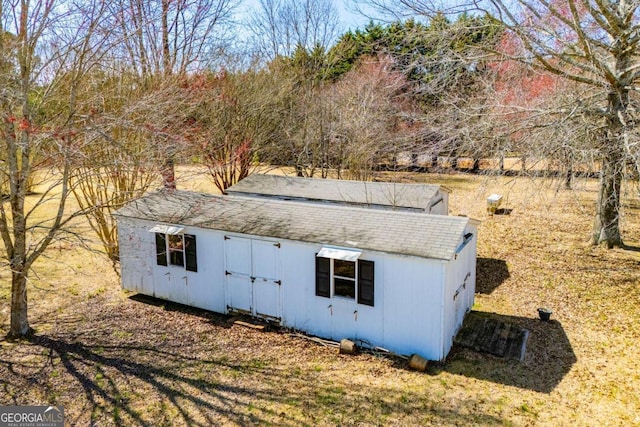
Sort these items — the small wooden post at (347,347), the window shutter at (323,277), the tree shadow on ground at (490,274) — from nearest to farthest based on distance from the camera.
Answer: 1. the small wooden post at (347,347)
2. the window shutter at (323,277)
3. the tree shadow on ground at (490,274)

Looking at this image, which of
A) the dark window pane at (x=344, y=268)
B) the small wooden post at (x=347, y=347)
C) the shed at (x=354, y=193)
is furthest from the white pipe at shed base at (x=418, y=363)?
the shed at (x=354, y=193)

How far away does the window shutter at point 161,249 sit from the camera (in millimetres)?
10531

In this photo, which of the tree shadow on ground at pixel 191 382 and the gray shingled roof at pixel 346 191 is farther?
the gray shingled roof at pixel 346 191

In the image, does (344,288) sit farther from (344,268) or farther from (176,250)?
(176,250)

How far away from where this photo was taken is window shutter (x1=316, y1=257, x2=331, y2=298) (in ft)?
28.5

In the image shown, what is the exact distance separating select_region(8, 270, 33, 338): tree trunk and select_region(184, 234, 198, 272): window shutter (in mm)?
3141

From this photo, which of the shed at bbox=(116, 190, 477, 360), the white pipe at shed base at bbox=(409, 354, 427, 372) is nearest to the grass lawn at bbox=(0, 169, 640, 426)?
the white pipe at shed base at bbox=(409, 354, 427, 372)

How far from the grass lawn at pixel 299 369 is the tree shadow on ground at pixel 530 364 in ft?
0.10

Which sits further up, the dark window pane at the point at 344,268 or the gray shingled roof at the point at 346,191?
the gray shingled roof at the point at 346,191

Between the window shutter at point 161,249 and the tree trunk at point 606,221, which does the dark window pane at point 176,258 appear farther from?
the tree trunk at point 606,221

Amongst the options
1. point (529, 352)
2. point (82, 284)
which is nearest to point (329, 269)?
point (529, 352)

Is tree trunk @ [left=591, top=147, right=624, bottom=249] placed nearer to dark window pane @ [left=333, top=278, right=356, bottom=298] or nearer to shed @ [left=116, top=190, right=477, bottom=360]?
shed @ [left=116, top=190, right=477, bottom=360]

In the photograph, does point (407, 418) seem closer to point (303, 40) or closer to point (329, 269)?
point (329, 269)

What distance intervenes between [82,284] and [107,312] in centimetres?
231
